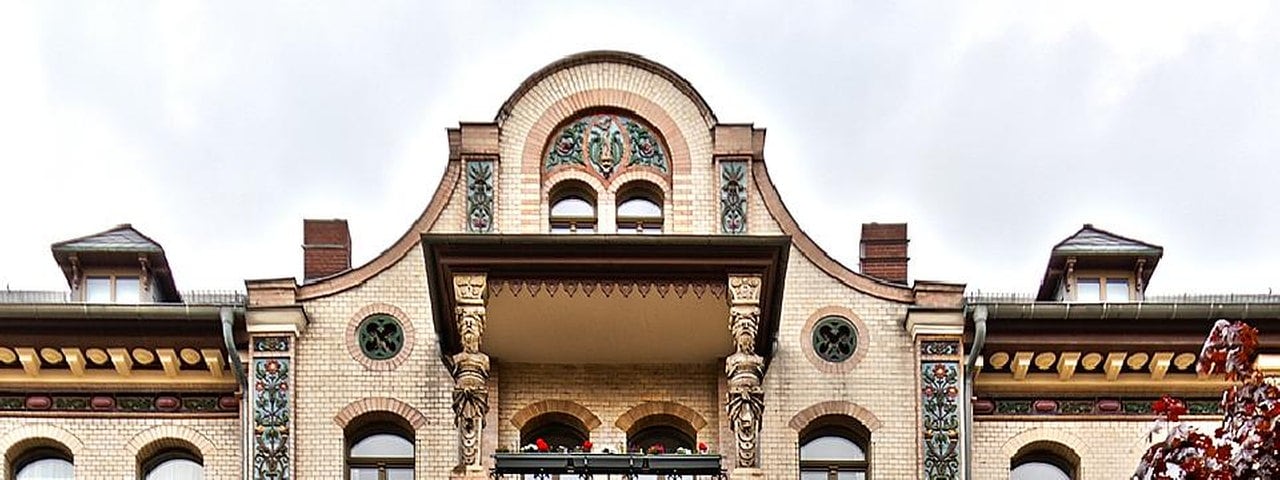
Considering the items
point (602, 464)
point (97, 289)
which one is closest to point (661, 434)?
point (602, 464)

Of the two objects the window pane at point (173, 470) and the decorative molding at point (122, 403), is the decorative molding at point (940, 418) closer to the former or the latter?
the decorative molding at point (122, 403)


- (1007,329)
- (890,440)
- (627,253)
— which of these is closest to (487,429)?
(627,253)

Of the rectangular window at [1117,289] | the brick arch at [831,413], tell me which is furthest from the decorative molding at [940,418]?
the rectangular window at [1117,289]

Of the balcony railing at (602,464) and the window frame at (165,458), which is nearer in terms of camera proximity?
the balcony railing at (602,464)

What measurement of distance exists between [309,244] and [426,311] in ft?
7.65

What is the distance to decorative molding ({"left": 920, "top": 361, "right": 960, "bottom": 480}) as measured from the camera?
25.2m

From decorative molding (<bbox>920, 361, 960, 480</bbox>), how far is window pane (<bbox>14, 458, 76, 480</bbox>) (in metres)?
10.6

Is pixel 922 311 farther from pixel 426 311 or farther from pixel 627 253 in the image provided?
pixel 426 311

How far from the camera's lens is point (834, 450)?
26109 millimetres

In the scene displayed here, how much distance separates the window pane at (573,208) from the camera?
2667 centimetres

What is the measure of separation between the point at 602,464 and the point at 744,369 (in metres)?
1.93

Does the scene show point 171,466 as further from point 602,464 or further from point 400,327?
point 602,464

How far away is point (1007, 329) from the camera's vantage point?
2595 cm

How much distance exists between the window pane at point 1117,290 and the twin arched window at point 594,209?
243 inches
